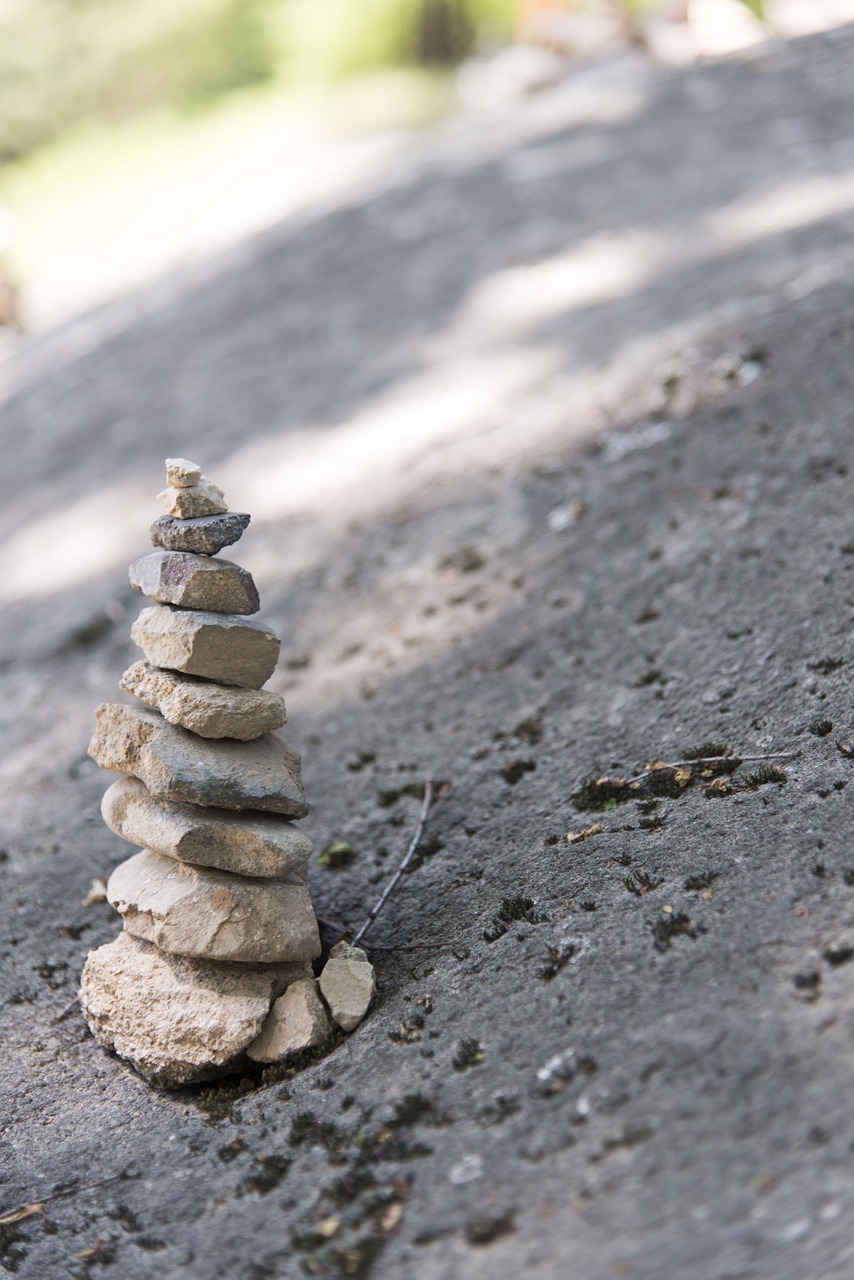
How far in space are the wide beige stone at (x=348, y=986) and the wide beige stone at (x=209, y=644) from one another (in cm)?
94

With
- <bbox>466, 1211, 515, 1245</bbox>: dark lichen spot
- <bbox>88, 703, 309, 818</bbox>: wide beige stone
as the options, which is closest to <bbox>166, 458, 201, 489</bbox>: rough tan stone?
<bbox>88, 703, 309, 818</bbox>: wide beige stone

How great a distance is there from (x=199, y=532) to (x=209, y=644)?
364mm

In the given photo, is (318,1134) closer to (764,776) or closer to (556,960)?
(556,960)

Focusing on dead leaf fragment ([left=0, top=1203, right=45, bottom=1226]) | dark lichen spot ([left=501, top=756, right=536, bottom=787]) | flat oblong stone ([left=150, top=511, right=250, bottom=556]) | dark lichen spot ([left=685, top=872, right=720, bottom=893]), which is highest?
flat oblong stone ([left=150, top=511, right=250, bottom=556])

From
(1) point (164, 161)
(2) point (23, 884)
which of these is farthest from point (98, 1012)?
(1) point (164, 161)

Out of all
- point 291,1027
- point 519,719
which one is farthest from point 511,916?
point 519,719

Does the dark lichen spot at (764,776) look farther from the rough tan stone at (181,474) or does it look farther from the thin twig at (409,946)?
the rough tan stone at (181,474)

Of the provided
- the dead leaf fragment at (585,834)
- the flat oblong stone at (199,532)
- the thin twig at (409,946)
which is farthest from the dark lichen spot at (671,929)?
the flat oblong stone at (199,532)

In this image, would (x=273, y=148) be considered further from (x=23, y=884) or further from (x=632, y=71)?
(x=23, y=884)

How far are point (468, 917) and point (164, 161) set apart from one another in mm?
21568

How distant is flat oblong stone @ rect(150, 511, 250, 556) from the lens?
140 inches

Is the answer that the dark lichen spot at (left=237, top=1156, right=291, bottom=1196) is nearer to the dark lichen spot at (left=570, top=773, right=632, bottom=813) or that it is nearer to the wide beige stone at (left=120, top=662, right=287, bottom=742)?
the wide beige stone at (left=120, top=662, right=287, bottom=742)

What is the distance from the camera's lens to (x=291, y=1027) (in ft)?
11.1

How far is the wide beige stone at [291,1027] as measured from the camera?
132 inches
